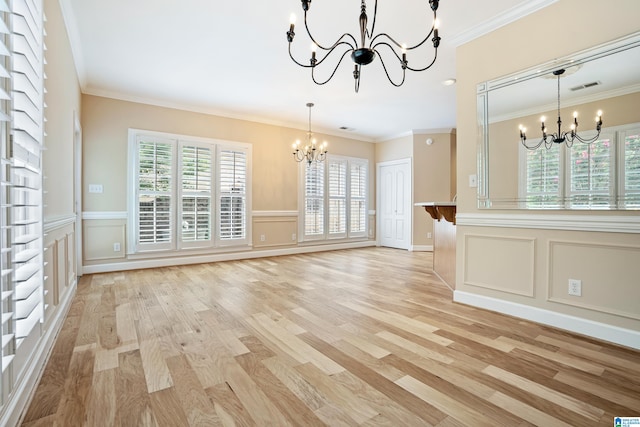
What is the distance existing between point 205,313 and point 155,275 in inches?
76.9

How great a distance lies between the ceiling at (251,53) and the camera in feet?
8.66

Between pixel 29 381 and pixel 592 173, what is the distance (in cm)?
372

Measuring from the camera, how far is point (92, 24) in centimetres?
288

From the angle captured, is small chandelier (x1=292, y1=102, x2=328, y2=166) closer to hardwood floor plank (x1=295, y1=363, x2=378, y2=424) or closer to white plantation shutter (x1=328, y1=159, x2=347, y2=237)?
white plantation shutter (x1=328, y1=159, x2=347, y2=237)

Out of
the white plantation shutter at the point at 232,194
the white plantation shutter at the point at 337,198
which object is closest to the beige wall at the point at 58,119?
the white plantation shutter at the point at 232,194

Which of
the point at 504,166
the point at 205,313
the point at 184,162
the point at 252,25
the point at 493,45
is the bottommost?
Answer: the point at 205,313

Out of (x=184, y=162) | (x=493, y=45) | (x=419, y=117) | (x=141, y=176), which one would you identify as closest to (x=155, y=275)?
(x=141, y=176)

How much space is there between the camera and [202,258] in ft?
16.8

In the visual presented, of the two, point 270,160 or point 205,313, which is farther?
point 270,160

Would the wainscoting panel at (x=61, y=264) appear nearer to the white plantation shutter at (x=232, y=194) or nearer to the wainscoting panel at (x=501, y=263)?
the white plantation shutter at (x=232, y=194)

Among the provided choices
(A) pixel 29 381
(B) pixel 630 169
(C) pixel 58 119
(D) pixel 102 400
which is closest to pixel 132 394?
(D) pixel 102 400

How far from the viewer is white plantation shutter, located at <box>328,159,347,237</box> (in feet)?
22.3

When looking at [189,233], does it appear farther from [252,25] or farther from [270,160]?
[252,25]

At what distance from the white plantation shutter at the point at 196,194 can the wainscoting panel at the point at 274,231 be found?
891mm
